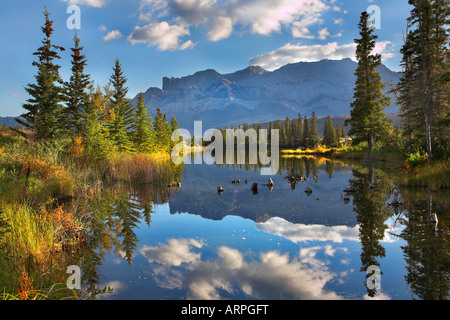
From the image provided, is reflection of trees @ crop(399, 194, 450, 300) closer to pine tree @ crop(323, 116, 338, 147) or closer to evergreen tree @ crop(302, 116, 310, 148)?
pine tree @ crop(323, 116, 338, 147)

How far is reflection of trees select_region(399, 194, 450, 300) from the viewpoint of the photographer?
16.3ft

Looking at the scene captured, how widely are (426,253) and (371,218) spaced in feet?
12.8

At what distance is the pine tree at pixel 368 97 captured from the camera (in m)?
32.5

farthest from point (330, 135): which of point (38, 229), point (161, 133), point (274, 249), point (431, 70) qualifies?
point (38, 229)

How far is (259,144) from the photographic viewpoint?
105m

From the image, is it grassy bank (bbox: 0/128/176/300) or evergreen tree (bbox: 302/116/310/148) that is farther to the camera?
evergreen tree (bbox: 302/116/310/148)

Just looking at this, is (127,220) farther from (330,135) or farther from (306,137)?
(306,137)

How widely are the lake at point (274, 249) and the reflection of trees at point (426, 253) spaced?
2 centimetres

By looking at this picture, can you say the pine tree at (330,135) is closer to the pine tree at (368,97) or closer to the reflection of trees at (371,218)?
the pine tree at (368,97)

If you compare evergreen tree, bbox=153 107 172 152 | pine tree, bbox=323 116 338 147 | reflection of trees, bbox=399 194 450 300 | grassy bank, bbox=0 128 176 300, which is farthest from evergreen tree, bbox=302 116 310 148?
reflection of trees, bbox=399 194 450 300

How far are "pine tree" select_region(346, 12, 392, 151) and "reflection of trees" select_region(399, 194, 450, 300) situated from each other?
991 inches
